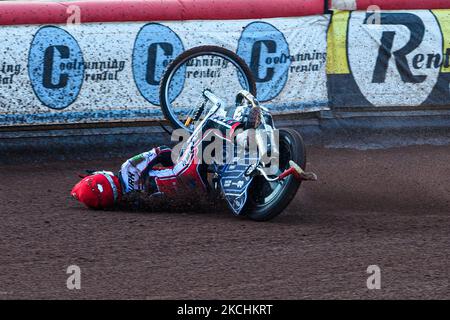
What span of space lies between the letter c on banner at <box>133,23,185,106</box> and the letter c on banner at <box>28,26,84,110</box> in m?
0.63

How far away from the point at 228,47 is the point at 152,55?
87 cm

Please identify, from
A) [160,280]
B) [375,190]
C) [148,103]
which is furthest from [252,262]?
[148,103]

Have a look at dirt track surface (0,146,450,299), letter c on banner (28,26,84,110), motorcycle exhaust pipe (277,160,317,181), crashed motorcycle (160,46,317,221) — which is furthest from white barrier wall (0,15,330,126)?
motorcycle exhaust pipe (277,160,317,181)

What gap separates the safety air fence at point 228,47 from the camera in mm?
9383

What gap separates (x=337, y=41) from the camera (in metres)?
10.3

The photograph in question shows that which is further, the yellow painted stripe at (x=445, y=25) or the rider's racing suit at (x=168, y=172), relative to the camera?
the yellow painted stripe at (x=445, y=25)

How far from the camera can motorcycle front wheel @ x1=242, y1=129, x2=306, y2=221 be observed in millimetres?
6266

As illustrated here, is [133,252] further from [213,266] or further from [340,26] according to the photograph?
[340,26]

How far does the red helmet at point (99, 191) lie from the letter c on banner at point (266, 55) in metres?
3.24

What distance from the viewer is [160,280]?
5.11m

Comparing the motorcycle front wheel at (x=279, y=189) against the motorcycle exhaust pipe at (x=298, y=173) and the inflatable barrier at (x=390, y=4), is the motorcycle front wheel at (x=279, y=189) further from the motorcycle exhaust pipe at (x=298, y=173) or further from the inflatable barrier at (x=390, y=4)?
the inflatable barrier at (x=390, y=4)
